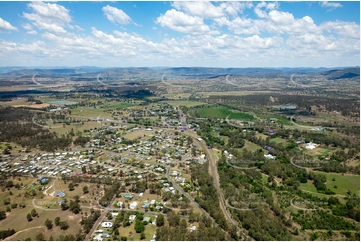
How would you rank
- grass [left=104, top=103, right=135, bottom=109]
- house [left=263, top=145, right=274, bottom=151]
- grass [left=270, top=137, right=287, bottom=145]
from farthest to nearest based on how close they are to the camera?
grass [left=104, top=103, right=135, bottom=109]
grass [left=270, top=137, right=287, bottom=145]
house [left=263, top=145, right=274, bottom=151]

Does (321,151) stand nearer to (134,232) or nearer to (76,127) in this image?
(134,232)

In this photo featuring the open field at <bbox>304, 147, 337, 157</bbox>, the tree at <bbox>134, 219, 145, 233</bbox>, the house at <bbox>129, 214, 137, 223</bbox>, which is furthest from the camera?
the open field at <bbox>304, 147, 337, 157</bbox>

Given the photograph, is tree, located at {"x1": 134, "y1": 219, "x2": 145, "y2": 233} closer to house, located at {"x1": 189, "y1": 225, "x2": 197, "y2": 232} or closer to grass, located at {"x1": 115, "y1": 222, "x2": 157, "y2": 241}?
grass, located at {"x1": 115, "y1": 222, "x2": 157, "y2": 241}

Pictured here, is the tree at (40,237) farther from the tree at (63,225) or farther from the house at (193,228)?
the house at (193,228)

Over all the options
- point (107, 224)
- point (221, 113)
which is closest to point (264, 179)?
point (107, 224)

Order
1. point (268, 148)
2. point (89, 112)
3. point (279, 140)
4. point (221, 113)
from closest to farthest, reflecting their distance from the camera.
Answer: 1. point (268, 148)
2. point (279, 140)
3. point (221, 113)
4. point (89, 112)

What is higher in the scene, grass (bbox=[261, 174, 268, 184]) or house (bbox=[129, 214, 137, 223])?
grass (bbox=[261, 174, 268, 184])

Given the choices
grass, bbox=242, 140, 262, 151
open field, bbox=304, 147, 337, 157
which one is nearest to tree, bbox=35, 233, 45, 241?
grass, bbox=242, 140, 262, 151

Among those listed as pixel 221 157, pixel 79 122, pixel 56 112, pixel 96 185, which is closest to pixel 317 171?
pixel 221 157

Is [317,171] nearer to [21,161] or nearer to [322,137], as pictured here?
[322,137]
